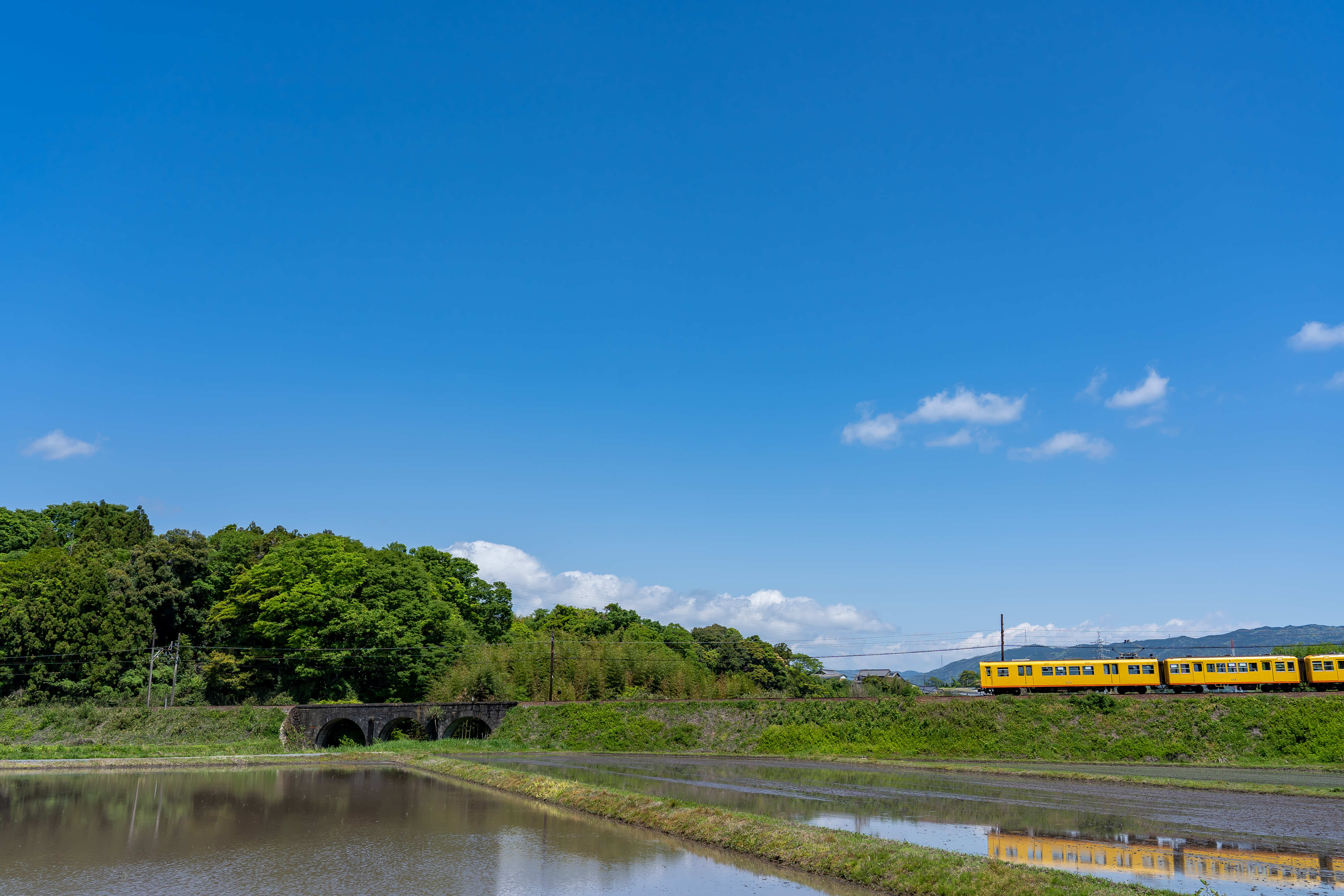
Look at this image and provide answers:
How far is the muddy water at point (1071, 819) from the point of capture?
17609 mm

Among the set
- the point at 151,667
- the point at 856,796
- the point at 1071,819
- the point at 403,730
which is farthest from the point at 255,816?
the point at 151,667

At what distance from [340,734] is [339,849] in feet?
151

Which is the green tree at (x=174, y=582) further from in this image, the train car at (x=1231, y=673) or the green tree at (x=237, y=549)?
the train car at (x=1231, y=673)

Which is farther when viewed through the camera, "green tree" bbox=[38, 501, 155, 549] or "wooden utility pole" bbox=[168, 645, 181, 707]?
"green tree" bbox=[38, 501, 155, 549]

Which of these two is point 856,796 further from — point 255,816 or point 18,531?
point 18,531

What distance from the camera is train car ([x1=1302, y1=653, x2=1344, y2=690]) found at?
49062 mm

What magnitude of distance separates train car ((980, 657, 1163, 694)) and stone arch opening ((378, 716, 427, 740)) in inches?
1620

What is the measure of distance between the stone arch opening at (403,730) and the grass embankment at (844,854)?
33.9 metres

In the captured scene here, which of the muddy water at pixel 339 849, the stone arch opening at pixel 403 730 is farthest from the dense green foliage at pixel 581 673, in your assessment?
the muddy water at pixel 339 849

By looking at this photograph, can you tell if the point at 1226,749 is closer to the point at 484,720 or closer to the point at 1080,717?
the point at 1080,717

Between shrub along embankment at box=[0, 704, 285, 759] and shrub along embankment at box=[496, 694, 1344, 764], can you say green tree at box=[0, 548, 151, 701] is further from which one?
shrub along embankment at box=[496, 694, 1344, 764]

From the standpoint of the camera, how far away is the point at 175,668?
61.5 meters

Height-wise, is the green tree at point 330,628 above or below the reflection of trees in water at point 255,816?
above

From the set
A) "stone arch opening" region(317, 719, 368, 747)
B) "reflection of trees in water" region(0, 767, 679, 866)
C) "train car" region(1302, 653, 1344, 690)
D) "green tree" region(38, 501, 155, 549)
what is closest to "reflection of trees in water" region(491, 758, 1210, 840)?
"reflection of trees in water" region(0, 767, 679, 866)
